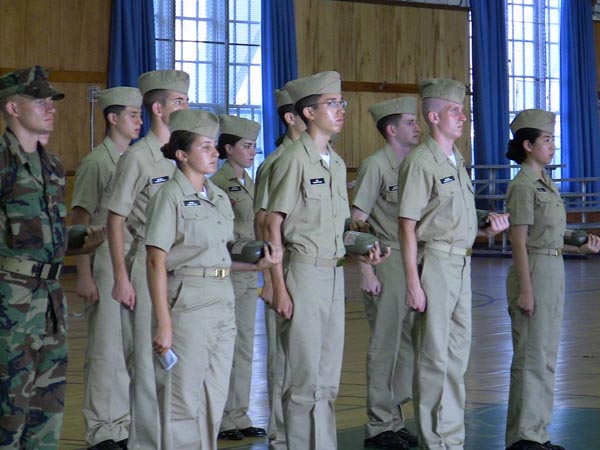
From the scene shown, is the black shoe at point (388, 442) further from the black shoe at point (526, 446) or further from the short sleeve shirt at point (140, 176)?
the short sleeve shirt at point (140, 176)

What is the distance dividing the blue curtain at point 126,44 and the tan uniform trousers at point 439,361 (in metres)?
10.3

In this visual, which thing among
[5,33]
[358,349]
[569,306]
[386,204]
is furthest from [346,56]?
[386,204]

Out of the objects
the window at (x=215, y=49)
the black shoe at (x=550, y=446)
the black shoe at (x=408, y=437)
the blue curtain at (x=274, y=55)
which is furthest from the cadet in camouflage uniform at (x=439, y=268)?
the blue curtain at (x=274, y=55)

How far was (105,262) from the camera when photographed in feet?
17.6

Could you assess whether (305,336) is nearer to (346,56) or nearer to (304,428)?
(304,428)

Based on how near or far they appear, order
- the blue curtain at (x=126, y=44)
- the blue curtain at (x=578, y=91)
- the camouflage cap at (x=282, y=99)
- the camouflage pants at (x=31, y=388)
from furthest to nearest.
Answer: the blue curtain at (x=578, y=91), the blue curtain at (x=126, y=44), the camouflage cap at (x=282, y=99), the camouflage pants at (x=31, y=388)

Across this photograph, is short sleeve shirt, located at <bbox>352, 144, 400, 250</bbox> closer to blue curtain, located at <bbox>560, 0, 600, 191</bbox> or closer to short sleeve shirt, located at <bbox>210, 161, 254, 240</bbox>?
short sleeve shirt, located at <bbox>210, 161, 254, 240</bbox>

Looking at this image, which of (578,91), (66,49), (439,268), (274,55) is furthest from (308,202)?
(578,91)

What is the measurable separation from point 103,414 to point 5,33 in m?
9.69

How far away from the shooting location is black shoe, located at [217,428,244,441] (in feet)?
18.6

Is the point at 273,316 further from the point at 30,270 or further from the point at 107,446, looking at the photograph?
the point at 30,270

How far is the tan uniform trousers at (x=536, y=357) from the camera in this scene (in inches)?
206

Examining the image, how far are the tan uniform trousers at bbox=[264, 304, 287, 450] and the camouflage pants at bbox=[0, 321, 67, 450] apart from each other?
986 mm

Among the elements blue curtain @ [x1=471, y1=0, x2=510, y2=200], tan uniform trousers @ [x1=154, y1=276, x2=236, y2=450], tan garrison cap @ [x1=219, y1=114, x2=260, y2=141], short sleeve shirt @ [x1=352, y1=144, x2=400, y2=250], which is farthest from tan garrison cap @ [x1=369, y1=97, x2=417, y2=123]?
blue curtain @ [x1=471, y1=0, x2=510, y2=200]
